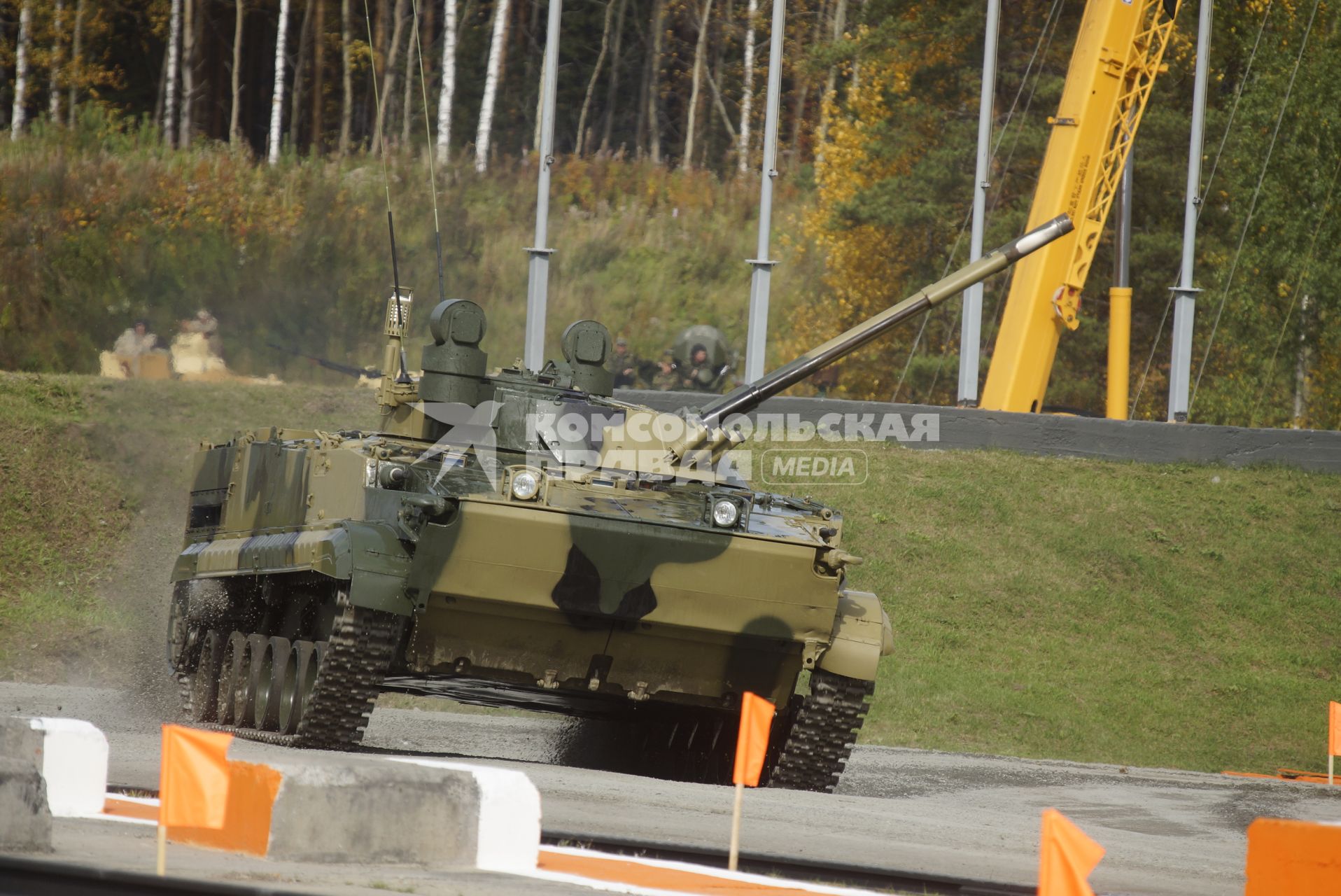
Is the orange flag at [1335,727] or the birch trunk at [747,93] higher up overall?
the birch trunk at [747,93]

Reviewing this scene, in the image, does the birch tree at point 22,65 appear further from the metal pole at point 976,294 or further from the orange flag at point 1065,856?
the orange flag at point 1065,856

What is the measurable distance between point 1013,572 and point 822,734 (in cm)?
1009

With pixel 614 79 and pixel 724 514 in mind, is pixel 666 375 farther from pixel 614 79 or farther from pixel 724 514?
pixel 724 514

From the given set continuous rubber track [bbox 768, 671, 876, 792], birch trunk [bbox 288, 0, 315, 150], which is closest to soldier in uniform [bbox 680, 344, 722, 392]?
birch trunk [bbox 288, 0, 315, 150]

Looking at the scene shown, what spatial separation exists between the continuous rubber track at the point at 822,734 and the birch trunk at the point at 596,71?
1199 inches

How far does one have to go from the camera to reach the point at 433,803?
696 cm

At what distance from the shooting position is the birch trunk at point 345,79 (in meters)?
36.6

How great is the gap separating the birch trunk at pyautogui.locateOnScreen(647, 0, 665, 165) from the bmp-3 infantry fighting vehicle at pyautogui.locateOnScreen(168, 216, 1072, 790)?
28726 mm

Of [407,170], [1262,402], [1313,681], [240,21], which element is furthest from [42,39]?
[1313,681]

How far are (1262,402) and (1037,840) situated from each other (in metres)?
24.7

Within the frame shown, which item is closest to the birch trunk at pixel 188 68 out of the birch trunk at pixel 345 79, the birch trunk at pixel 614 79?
the birch trunk at pixel 345 79

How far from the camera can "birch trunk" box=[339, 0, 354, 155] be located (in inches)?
1441

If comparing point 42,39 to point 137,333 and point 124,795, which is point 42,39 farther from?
point 124,795

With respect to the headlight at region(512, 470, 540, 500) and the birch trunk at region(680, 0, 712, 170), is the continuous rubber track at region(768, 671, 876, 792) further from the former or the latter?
the birch trunk at region(680, 0, 712, 170)
